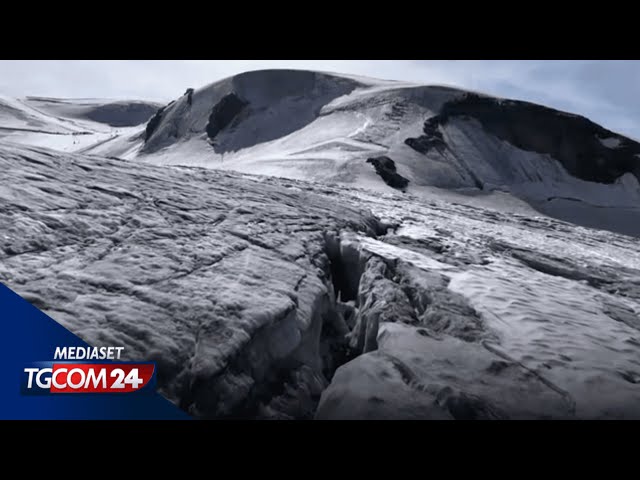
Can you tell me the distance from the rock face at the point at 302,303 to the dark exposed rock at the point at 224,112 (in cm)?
1628

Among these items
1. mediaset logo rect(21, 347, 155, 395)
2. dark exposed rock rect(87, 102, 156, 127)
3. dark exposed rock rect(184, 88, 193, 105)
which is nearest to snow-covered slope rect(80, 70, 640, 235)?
dark exposed rock rect(184, 88, 193, 105)

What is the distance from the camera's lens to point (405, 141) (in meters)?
18.6

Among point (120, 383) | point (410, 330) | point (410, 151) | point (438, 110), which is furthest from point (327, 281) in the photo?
point (438, 110)

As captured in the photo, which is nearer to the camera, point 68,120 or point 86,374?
point 86,374

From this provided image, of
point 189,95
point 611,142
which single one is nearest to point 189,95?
point 189,95

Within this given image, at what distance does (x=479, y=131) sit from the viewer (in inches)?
811

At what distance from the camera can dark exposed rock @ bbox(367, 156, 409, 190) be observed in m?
14.9

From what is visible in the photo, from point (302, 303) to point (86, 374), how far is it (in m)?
1.96

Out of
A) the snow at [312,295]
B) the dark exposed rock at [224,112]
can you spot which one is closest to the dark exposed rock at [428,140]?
the dark exposed rock at [224,112]

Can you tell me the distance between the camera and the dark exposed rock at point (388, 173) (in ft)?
49.0

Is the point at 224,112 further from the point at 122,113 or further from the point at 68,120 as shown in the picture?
the point at 122,113

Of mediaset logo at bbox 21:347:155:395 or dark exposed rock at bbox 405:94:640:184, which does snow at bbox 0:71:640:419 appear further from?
dark exposed rock at bbox 405:94:640:184

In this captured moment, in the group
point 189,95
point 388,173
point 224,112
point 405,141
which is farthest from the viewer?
point 189,95

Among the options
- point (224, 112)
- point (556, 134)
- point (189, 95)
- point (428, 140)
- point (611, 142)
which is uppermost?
point (189, 95)
